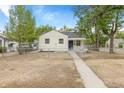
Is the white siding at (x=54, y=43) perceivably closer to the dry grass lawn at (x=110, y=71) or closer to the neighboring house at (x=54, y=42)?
the neighboring house at (x=54, y=42)

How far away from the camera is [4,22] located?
2567 cm

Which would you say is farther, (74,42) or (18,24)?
(74,42)

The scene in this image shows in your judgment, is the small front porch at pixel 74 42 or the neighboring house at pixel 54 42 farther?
the small front porch at pixel 74 42

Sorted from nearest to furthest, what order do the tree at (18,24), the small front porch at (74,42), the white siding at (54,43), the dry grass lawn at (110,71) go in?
the dry grass lawn at (110,71) → the tree at (18,24) → the white siding at (54,43) → the small front porch at (74,42)

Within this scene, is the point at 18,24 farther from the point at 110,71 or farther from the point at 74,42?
the point at 110,71

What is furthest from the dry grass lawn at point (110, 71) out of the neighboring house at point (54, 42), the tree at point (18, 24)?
the neighboring house at point (54, 42)

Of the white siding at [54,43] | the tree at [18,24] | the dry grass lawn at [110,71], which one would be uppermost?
the tree at [18,24]

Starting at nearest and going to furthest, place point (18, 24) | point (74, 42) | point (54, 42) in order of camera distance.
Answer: point (18, 24), point (54, 42), point (74, 42)

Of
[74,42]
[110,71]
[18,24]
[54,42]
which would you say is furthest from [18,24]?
[110,71]

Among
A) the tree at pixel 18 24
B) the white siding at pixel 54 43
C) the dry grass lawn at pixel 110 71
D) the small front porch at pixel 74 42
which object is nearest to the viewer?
the dry grass lawn at pixel 110 71

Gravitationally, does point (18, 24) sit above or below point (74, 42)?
above

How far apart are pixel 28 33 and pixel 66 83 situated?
17.9 meters

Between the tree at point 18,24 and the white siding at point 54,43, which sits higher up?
the tree at point 18,24
